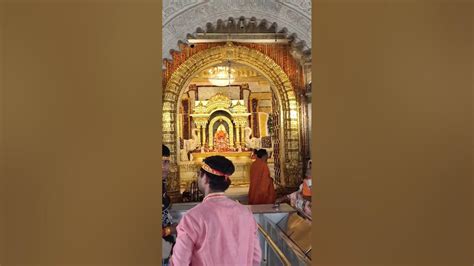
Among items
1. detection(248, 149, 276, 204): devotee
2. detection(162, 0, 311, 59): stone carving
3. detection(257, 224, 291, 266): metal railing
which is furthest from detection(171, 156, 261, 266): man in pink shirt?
detection(248, 149, 276, 204): devotee

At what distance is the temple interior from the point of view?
2912mm

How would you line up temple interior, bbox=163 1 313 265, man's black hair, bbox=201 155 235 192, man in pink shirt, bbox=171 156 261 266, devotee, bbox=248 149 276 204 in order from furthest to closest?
1. devotee, bbox=248 149 276 204
2. temple interior, bbox=163 1 313 265
3. man's black hair, bbox=201 155 235 192
4. man in pink shirt, bbox=171 156 261 266

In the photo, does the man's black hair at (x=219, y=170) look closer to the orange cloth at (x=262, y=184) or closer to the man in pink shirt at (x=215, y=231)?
the man in pink shirt at (x=215, y=231)

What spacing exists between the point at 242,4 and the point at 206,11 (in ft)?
1.26

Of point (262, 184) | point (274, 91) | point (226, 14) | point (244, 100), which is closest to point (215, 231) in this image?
point (226, 14)

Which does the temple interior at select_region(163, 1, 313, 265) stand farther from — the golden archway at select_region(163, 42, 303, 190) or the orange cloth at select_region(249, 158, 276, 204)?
the orange cloth at select_region(249, 158, 276, 204)

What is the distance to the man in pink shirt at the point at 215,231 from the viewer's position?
1.14m

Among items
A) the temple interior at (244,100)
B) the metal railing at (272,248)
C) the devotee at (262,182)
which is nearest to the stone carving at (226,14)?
the temple interior at (244,100)

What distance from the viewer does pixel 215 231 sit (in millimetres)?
1179

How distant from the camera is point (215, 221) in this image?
3.90ft

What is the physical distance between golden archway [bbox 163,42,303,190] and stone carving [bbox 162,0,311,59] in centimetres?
146

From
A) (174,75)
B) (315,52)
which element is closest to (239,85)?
(174,75)

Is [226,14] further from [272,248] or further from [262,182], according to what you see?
[272,248]

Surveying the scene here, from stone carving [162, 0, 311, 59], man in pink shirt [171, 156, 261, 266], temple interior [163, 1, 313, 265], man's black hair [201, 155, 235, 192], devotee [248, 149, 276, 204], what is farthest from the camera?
devotee [248, 149, 276, 204]
